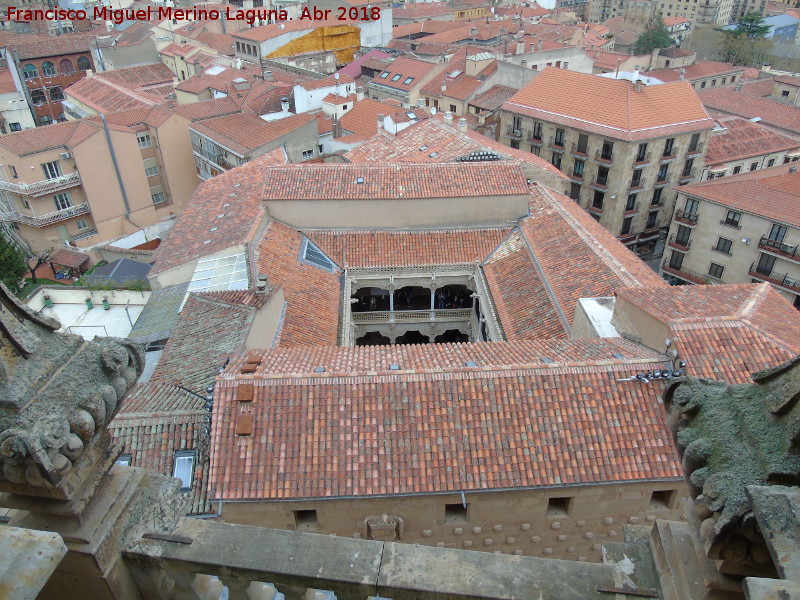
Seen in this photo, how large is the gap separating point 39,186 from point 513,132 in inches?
1511

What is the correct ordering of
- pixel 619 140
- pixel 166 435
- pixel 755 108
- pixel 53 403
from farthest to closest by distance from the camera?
pixel 755 108
pixel 619 140
pixel 166 435
pixel 53 403

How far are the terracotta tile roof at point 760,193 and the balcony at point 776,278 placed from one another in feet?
11.2

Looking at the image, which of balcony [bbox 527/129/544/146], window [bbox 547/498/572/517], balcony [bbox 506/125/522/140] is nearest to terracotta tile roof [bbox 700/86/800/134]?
balcony [bbox 527/129/544/146]

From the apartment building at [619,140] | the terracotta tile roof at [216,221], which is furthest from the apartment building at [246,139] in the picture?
the apartment building at [619,140]

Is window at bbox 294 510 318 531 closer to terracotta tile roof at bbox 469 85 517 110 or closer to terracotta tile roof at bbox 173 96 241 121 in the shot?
terracotta tile roof at bbox 173 96 241 121

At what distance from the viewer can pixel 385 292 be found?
30.2 m

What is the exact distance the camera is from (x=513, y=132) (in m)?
49.5

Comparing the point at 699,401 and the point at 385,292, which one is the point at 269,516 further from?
the point at 385,292

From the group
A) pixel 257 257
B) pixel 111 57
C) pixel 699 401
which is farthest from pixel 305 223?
pixel 111 57

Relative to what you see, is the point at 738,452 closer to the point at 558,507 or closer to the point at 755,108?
the point at 558,507

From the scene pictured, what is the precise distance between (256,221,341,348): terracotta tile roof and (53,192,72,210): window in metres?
28.7

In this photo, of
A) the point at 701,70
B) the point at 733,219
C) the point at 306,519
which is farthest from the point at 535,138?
the point at 306,519

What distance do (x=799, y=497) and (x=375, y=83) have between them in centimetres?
6580

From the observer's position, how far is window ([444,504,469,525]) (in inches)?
596
